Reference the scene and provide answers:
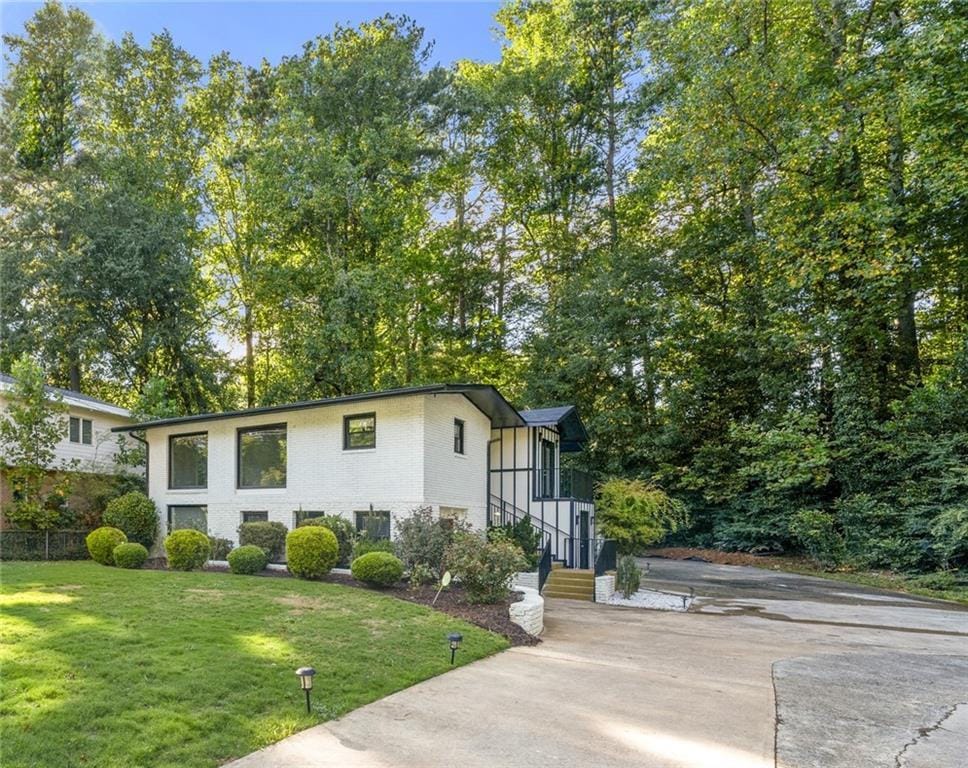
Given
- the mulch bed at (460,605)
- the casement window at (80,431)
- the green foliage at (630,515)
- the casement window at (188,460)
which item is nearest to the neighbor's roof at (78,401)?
the casement window at (80,431)

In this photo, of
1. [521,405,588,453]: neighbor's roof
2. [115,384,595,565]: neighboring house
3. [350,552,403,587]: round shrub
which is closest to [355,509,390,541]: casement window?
[115,384,595,565]: neighboring house

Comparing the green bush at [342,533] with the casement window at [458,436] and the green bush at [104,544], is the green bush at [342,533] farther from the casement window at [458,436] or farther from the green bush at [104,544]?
the green bush at [104,544]

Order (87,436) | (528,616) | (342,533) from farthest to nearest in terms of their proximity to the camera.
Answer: (87,436) < (342,533) < (528,616)

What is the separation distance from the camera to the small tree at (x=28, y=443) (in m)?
15.9

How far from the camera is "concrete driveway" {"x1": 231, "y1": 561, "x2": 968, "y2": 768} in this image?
4.90 meters

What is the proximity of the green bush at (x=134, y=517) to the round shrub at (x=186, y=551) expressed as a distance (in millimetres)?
3282

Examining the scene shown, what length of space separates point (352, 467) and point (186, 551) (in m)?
4.11

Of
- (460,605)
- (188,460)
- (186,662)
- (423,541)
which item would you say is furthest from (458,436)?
(186,662)

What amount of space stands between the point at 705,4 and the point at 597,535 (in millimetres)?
18188

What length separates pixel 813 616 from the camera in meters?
12.4

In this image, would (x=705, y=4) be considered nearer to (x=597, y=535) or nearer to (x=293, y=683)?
(x=597, y=535)

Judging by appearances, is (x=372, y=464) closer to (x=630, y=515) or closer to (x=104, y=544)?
(x=630, y=515)

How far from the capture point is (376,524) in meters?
14.1

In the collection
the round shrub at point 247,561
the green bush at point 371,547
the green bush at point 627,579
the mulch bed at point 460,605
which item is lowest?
the green bush at point 627,579
